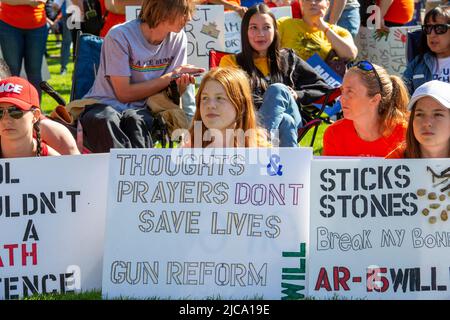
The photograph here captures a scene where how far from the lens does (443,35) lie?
8055mm

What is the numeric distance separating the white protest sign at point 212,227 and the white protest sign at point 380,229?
0.10m

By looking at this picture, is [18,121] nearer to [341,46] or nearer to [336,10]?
[341,46]

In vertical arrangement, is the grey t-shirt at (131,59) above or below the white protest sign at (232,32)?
below

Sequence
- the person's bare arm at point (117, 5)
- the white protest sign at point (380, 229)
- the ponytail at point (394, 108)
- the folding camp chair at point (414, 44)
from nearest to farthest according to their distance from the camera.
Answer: the white protest sign at point (380, 229) → the ponytail at point (394, 108) → the folding camp chair at point (414, 44) → the person's bare arm at point (117, 5)

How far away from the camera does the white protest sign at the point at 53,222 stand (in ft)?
16.5

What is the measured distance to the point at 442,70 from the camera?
8109 millimetres

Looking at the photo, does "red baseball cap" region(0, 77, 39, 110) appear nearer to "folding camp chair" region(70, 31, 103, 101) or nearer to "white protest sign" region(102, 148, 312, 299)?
"white protest sign" region(102, 148, 312, 299)

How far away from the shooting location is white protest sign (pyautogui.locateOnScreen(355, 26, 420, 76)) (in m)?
10.6

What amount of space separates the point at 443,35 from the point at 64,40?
26.6 ft

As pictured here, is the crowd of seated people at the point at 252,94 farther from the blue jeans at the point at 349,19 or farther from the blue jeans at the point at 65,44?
the blue jeans at the point at 65,44

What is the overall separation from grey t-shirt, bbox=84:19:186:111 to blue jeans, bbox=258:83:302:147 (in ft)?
2.40

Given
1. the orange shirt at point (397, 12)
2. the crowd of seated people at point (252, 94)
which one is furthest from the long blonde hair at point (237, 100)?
the orange shirt at point (397, 12)
